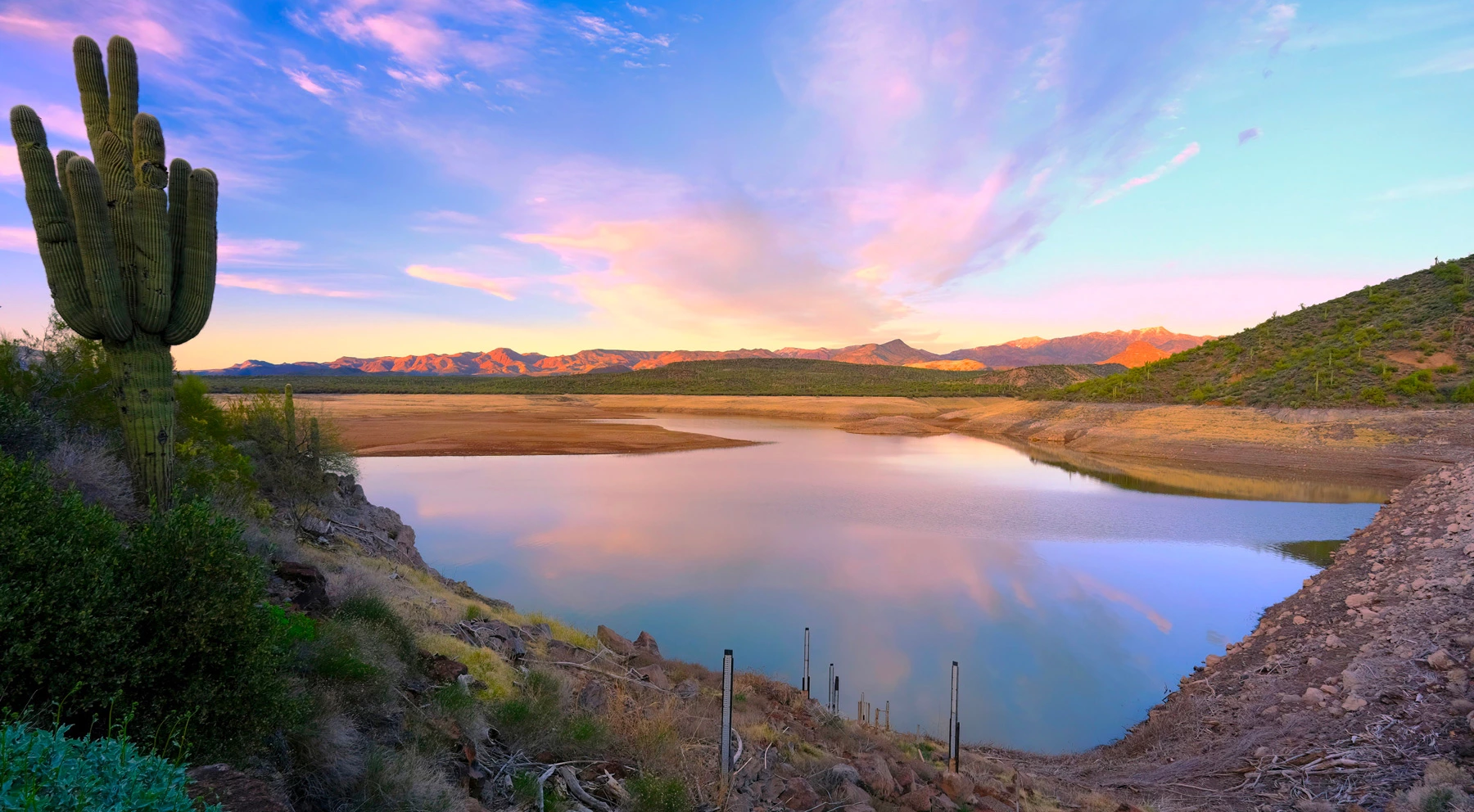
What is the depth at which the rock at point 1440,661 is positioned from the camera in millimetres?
6875

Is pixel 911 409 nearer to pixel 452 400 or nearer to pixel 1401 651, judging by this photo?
pixel 452 400

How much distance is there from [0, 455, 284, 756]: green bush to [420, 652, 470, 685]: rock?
225 centimetres

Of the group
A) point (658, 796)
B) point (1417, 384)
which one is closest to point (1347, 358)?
point (1417, 384)

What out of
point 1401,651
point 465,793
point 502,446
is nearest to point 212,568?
point 465,793

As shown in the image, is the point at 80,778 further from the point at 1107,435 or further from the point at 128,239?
the point at 1107,435

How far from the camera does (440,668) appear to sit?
590 centimetres

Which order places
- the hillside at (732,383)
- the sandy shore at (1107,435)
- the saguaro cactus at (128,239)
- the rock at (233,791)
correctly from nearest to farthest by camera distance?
the rock at (233,791)
the saguaro cactus at (128,239)
the sandy shore at (1107,435)
the hillside at (732,383)

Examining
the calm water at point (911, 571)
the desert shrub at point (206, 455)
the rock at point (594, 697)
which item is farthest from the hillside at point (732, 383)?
the rock at point (594, 697)

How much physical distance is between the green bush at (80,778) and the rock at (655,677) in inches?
222

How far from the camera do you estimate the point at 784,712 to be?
24.8 feet

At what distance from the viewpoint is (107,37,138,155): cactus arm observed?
6.49 meters

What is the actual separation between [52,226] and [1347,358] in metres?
51.6

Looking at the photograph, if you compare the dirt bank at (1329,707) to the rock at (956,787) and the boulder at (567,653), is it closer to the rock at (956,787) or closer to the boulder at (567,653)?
the rock at (956,787)

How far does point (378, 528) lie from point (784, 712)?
10375mm
